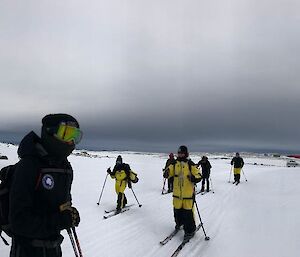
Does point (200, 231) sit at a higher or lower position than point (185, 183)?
lower

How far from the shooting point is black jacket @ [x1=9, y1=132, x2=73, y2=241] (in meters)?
3.13

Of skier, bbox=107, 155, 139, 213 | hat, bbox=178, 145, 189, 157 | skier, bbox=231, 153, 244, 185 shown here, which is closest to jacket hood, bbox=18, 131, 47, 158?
hat, bbox=178, 145, 189, 157

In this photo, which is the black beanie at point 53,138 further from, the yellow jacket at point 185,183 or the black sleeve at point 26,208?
the yellow jacket at point 185,183

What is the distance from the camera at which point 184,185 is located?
9172 mm

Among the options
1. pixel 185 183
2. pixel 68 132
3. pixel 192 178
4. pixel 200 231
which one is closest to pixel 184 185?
pixel 185 183

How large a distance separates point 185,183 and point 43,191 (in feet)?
20.4

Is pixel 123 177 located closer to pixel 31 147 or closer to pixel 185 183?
pixel 185 183

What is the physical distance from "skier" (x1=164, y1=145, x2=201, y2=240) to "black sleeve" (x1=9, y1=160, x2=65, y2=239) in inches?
243

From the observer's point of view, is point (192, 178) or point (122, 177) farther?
point (122, 177)

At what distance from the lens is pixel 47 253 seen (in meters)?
3.42

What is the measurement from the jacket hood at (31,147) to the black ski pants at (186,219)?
6.28 metres

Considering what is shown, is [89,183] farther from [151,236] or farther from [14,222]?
[14,222]

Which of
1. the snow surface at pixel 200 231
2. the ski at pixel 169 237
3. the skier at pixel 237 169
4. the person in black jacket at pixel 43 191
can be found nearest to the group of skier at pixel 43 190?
the person in black jacket at pixel 43 191

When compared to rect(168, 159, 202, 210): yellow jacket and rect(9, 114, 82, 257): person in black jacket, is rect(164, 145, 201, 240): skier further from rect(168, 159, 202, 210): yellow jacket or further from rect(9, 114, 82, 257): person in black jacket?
rect(9, 114, 82, 257): person in black jacket
